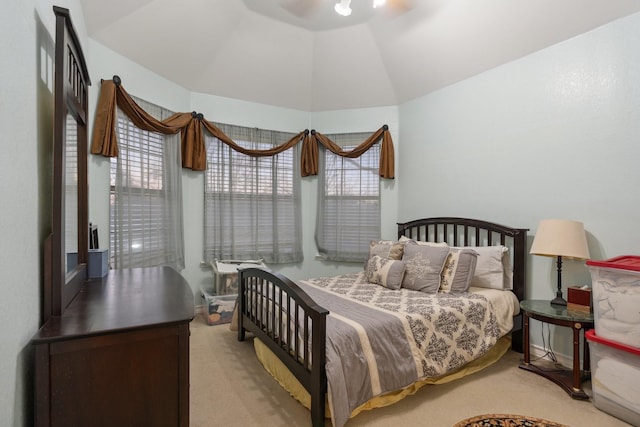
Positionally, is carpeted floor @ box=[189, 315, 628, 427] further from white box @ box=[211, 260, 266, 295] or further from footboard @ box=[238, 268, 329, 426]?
white box @ box=[211, 260, 266, 295]

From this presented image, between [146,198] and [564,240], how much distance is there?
3739 millimetres

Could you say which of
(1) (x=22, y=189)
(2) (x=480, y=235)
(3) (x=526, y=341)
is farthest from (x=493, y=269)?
(1) (x=22, y=189)

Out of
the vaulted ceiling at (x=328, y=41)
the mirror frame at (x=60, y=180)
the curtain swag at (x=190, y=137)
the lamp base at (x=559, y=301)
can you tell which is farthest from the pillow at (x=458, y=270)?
the mirror frame at (x=60, y=180)

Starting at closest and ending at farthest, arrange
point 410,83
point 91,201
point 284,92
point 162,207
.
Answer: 1. point 91,201
2. point 162,207
3. point 410,83
4. point 284,92

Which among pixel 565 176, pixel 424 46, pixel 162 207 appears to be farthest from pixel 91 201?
pixel 565 176

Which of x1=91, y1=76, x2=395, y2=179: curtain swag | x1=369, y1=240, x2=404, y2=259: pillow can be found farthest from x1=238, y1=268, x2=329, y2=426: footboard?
x1=91, y1=76, x2=395, y2=179: curtain swag

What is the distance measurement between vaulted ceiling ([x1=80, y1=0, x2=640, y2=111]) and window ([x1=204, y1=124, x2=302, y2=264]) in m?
0.62

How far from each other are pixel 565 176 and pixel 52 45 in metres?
3.44

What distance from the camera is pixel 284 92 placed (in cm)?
428

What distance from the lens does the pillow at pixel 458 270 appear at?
281 cm

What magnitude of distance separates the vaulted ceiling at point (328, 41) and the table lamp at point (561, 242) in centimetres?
155

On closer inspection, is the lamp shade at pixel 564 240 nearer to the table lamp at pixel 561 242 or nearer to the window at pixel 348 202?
the table lamp at pixel 561 242

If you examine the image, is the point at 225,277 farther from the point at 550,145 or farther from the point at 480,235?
the point at 550,145

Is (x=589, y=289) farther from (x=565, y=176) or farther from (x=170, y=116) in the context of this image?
(x=170, y=116)
